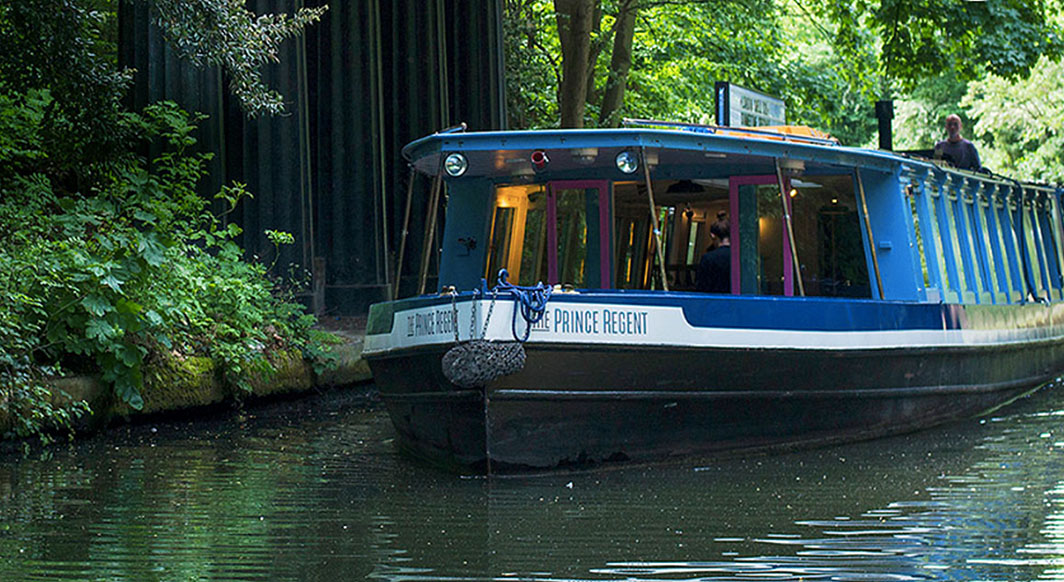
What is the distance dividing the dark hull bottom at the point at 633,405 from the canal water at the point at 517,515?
Answer: 17 cm

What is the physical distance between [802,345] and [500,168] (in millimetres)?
2797

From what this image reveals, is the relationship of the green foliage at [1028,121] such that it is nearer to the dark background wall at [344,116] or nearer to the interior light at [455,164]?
the dark background wall at [344,116]

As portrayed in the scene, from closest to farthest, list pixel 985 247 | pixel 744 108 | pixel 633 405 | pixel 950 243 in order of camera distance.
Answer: pixel 633 405 → pixel 950 243 → pixel 744 108 → pixel 985 247

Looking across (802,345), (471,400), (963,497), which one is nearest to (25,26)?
(471,400)

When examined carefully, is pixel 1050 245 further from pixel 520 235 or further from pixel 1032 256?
pixel 520 235

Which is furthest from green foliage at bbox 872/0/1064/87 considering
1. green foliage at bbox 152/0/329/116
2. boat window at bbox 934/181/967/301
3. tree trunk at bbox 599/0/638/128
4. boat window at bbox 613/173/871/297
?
green foliage at bbox 152/0/329/116

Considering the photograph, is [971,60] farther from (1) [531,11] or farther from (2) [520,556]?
(2) [520,556]

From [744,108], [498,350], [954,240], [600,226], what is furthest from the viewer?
[744,108]

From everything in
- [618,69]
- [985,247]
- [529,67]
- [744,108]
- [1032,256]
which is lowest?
[985,247]

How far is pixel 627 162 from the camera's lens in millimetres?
10141

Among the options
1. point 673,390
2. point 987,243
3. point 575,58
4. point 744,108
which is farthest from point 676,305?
point 575,58

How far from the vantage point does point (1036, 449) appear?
1113 cm

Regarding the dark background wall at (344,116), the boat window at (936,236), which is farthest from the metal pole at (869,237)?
the dark background wall at (344,116)

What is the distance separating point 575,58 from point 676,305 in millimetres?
11807
